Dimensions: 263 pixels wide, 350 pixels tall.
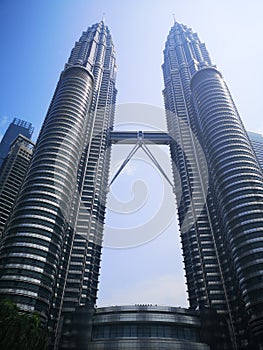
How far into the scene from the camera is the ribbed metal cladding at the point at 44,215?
76.9m

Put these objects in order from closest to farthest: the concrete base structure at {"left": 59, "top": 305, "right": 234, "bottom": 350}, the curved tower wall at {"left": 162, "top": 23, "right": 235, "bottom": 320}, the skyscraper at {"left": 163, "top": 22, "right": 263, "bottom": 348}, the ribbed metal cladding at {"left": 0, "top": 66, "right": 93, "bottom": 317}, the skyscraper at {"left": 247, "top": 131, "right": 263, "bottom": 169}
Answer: the concrete base structure at {"left": 59, "top": 305, "right": 234, "bottom": 350} < the ribbed metal cladding at {"left": 0, "top": 66, "right": 93, "bottom": 317} < the skyscraper at {"left": 163, "top": 22, "right": 263, "bottom": 348} < the curved tower wall at {"left": 162, "top": 23, "right": 235, "bottom": 320} < the skyscraper at {"left": 247, "top": 131, "right": 263, "bottom": 169}

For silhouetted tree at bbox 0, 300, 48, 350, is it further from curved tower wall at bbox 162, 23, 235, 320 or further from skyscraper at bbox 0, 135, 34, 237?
skyscraper at bbox 0, 135, 34, 237

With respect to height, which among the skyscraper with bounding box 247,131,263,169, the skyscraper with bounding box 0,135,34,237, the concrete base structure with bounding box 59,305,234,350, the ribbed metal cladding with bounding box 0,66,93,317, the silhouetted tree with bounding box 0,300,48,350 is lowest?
the silhouetted tree with bounding box 0,300,48,350

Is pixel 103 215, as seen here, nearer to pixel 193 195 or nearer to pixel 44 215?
pixel 44 215

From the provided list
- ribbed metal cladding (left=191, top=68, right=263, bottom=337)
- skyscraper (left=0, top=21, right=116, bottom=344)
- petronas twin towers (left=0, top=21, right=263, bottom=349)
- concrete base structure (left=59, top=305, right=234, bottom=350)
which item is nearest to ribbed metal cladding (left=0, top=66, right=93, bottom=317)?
skyscraper (left=0, top=21, right=116, bottom=344)

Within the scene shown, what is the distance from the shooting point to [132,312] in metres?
80.9

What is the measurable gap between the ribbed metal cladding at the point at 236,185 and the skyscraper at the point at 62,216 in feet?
159

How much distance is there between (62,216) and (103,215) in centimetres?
2630

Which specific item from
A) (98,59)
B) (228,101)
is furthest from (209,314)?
(98,59)

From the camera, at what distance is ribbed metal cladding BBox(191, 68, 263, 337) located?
77000 millimetres

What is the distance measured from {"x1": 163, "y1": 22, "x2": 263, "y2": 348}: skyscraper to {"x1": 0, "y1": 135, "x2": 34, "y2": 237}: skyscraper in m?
84.7

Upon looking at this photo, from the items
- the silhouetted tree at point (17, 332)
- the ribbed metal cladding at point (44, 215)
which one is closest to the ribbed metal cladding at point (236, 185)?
the ribbed metal cladding at point (44, 215)

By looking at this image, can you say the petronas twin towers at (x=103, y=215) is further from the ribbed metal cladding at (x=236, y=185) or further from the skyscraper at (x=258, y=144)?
the skyscraper at (x=258, y=144)

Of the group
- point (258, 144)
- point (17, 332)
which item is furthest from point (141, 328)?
point (258, 144)
